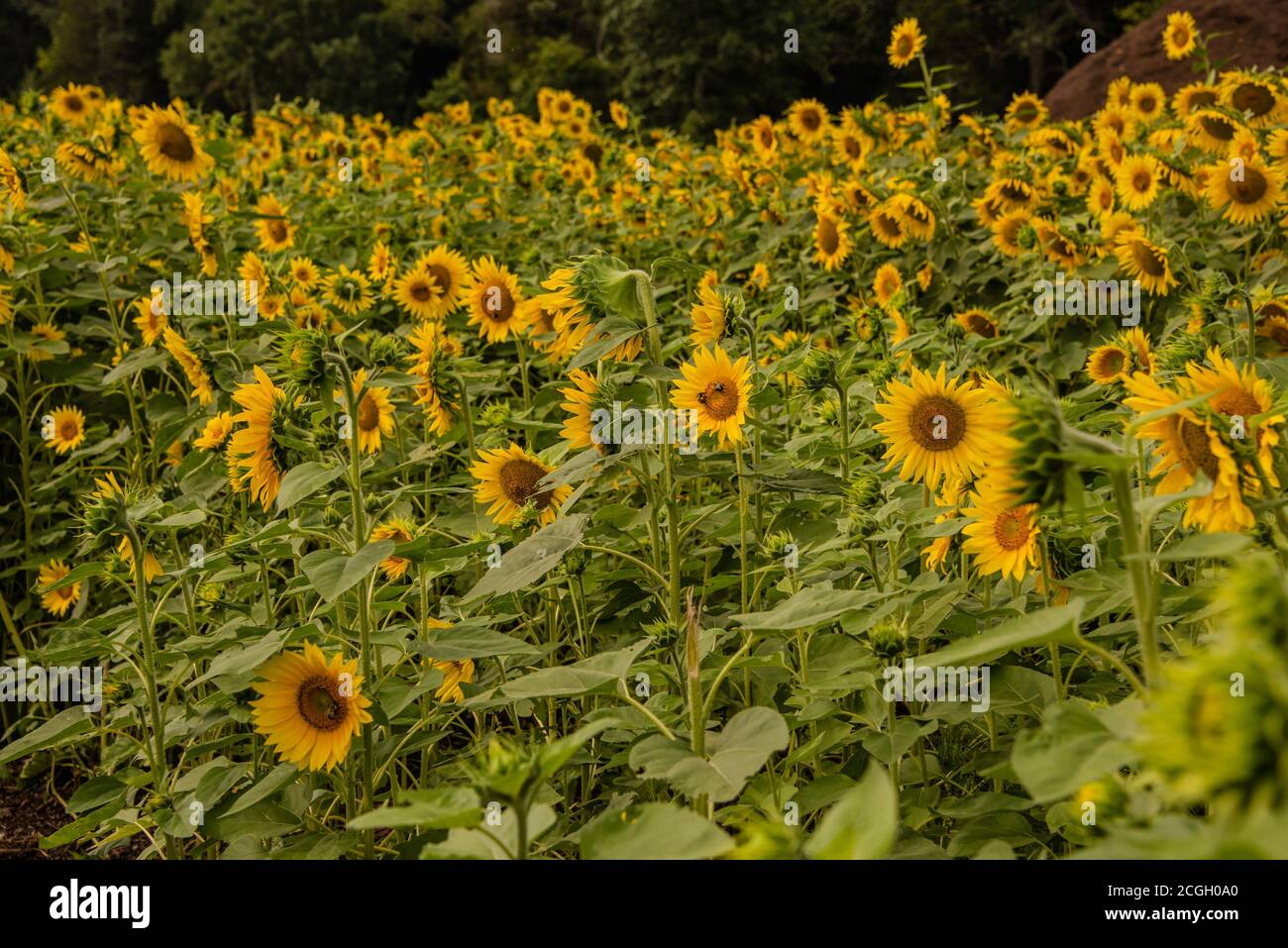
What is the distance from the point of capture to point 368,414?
221 centimetres

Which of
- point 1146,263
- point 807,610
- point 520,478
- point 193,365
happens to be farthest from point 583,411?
point 1146,263

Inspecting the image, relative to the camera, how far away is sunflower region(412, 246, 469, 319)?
10.9 feet

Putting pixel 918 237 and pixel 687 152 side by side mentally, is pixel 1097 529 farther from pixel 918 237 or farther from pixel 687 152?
pixel 687 152

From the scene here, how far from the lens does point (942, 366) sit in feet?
5.71

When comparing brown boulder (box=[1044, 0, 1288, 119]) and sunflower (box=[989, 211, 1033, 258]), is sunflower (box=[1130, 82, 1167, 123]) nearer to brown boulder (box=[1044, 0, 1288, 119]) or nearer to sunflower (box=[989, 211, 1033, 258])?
sunflower (box=[989, 211, 1033, 258])

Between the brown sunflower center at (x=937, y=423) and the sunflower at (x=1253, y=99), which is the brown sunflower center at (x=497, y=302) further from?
the sunflower at (x=1253, y=99)

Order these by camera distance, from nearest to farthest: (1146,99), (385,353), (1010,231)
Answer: (385,353)
(1010,231)
(1146,99)

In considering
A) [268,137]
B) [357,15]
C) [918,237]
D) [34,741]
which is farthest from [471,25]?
[34,741]

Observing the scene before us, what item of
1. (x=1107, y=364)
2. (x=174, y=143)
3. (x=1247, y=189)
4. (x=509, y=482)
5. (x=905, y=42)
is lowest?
(x=509, y=482)

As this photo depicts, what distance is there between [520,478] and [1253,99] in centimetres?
348

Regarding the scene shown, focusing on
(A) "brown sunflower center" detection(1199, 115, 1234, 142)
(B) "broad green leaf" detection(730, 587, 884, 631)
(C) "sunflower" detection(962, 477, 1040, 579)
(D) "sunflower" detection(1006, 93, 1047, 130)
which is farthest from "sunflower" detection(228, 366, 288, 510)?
(D) "sunflower" detection(1006, 93, 1047, 130)

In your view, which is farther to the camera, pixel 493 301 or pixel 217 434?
pixel 493 301

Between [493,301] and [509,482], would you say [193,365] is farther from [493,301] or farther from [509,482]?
[509,482]
